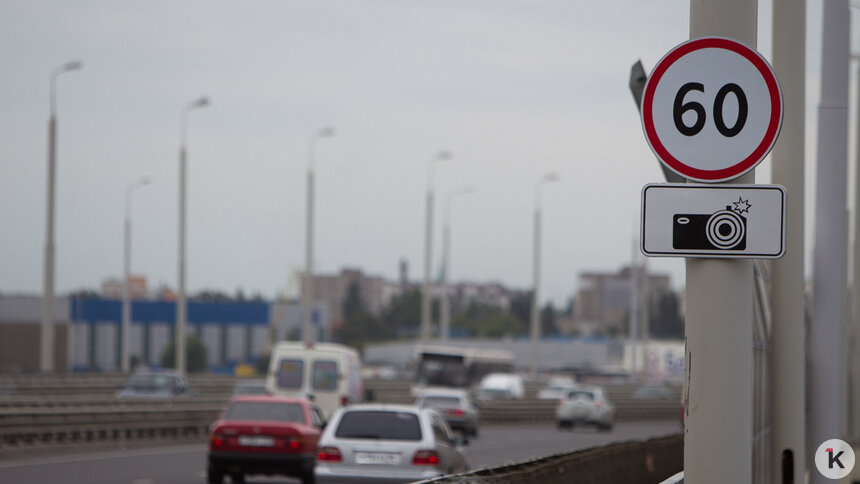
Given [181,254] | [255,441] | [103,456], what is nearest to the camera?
[255,441]

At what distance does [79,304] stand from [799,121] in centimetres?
10905

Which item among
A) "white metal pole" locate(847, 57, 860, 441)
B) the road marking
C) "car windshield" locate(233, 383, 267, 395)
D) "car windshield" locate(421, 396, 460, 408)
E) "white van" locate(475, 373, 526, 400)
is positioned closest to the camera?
"white metal pole" locate(847, 57, 860, 441)

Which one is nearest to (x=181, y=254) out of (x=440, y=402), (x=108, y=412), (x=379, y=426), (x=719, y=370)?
(x=440, y=402)

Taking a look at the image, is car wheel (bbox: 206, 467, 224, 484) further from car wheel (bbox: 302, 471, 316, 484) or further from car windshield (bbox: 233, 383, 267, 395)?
car windshield (bbox: 233, 383, 267, 395)

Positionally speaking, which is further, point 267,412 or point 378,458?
point 267,412

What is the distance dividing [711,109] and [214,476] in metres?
17.2

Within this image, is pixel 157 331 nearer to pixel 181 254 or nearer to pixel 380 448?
pixel 181 254

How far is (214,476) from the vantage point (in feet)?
71.4

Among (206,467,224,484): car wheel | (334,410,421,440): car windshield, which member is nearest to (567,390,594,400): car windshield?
(206,467,224,484): car wheel

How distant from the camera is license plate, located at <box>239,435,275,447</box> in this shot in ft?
71.6

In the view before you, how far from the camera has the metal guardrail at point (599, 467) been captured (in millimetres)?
9727

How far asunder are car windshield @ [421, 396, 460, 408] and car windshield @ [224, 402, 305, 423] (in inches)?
787

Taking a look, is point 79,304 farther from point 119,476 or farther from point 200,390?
point 119,476

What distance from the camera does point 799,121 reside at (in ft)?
34.9
